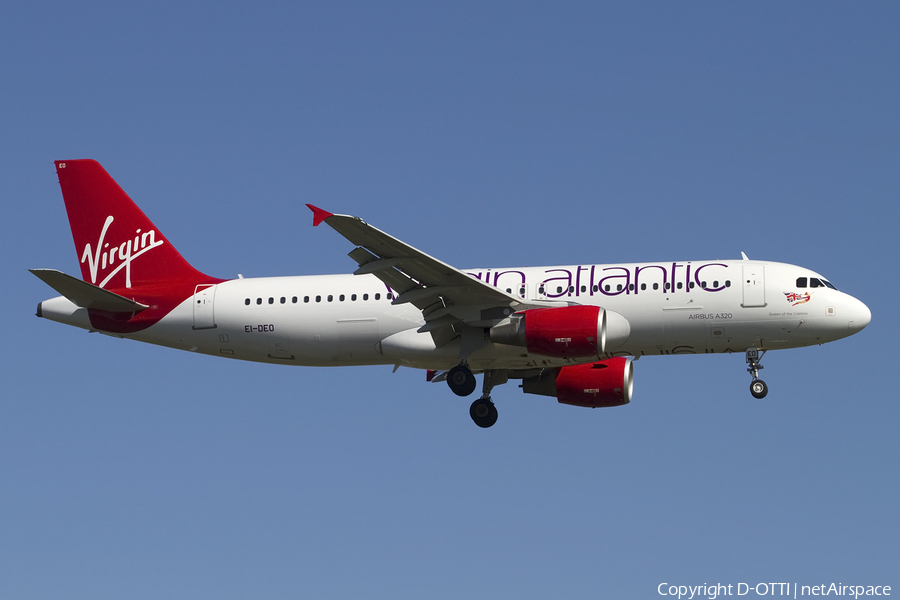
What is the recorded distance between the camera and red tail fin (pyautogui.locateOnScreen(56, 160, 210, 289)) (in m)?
40.6

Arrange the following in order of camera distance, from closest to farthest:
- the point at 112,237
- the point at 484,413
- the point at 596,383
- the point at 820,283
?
1. the point at 820,283
2. the point at 484,413
3. the point at 596,383
4. the point at 112,237

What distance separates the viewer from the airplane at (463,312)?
35000mm

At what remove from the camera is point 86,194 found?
41938 mm

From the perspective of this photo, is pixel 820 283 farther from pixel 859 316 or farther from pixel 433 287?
pixel 433 287

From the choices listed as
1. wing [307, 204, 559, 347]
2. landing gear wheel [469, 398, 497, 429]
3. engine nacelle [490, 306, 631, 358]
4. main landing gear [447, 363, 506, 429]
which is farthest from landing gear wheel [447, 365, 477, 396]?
landing gear wheel [469, 398, 497, 429]

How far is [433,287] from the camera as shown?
1387 inches

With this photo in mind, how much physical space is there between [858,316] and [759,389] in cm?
369

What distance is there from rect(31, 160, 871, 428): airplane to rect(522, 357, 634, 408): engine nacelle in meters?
0.05

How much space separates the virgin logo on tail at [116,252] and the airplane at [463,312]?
0.05 metres

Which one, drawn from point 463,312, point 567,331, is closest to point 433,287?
point 463,312

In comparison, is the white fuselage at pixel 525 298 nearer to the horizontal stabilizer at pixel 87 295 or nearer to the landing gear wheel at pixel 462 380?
the landing gear wheel at pixel 462 380

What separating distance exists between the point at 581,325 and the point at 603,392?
19.7 feet

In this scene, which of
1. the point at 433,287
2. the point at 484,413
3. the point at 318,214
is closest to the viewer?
the point at 318,214

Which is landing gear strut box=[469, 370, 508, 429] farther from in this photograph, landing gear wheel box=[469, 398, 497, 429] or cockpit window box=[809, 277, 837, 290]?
cockpit window box=[809, 277, 837, 290]
